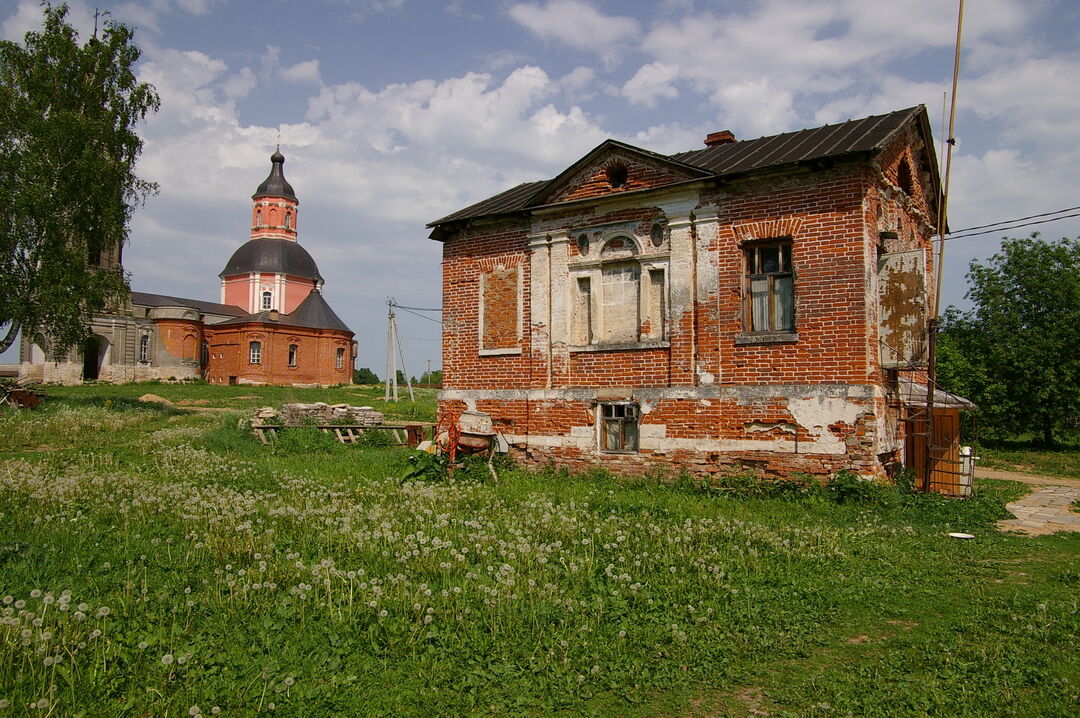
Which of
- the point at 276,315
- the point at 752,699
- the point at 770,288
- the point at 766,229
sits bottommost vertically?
the point at 752,699

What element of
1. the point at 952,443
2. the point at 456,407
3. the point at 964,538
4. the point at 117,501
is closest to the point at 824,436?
the point at 964,538

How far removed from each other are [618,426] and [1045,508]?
690cm

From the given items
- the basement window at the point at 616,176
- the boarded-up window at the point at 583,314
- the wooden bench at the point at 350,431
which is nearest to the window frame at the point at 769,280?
the basement window at the point at 616,176

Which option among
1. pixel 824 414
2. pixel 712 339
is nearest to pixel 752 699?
pixel 824 414

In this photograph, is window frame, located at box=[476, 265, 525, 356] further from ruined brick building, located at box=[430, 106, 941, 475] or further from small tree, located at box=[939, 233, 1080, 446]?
small tree, located at box=[939, 233, 1080, 446]

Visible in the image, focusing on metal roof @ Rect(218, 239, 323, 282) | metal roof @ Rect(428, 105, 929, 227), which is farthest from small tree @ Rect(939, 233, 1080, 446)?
metal roof @ Rect(218, 239, 323, 282)

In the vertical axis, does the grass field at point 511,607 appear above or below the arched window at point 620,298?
below

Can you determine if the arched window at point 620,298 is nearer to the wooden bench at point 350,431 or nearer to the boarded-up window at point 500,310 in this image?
the boarded-up window at point 500,310

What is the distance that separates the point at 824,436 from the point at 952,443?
3269 mm

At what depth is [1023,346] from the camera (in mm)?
23141

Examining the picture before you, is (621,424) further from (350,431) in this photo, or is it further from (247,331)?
(247,331)

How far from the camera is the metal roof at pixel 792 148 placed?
35.4 ft

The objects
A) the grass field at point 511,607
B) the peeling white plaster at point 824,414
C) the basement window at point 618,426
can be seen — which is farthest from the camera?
the basement window at point 618,426

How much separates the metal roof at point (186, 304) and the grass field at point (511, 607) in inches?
1949
